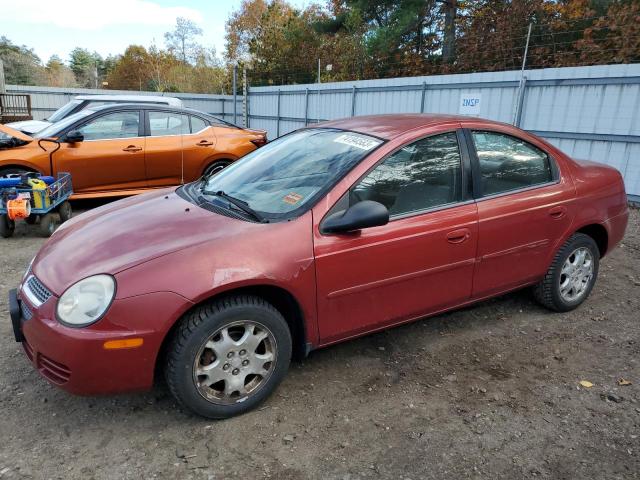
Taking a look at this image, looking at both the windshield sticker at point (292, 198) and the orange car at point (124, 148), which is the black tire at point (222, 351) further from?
the orange car at point (124, 148)

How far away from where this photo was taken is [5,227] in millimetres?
5949

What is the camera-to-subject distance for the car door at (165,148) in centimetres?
737

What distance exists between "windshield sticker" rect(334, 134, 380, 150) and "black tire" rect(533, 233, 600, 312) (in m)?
1.83

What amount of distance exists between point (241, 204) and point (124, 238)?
71cm

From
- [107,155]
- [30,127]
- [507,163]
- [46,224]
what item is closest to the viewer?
[507,163]

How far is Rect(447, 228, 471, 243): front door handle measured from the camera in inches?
127

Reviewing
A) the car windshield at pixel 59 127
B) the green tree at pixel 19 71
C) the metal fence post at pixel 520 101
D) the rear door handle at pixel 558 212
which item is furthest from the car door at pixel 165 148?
the green tree at pixel 19 71

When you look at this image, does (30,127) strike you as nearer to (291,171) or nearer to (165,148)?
(165,148)

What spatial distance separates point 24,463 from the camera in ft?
7.79

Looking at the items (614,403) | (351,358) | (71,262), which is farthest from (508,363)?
(71,262)

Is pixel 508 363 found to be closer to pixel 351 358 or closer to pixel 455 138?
pixel 351 358

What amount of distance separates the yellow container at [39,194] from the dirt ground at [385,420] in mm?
2735

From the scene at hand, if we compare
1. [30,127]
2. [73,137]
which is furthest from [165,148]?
[30,127]

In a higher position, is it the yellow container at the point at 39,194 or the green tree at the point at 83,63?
the green tree at the point at 83,63
